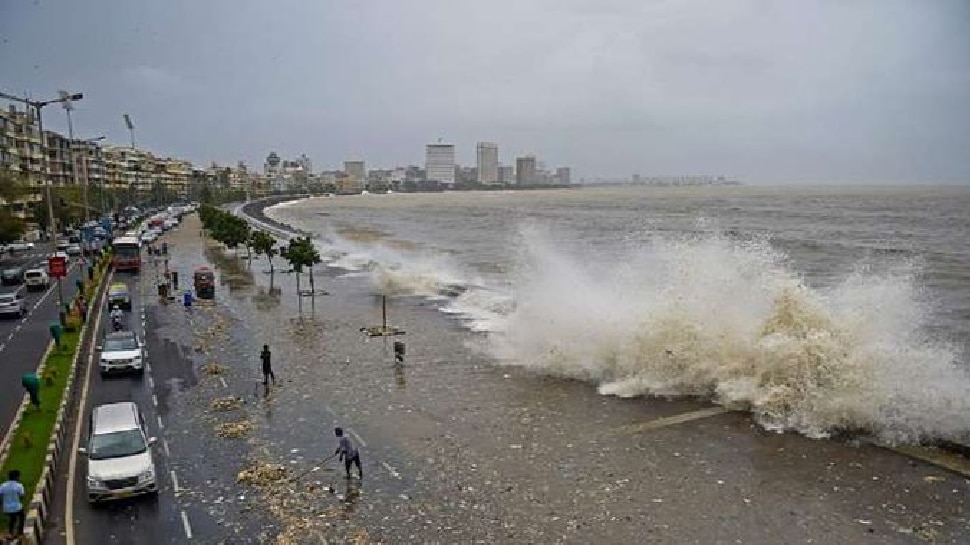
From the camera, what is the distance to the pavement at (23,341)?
2230cm

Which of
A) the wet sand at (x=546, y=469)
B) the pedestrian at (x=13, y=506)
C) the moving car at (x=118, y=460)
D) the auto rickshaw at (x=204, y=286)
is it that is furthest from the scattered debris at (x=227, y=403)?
the auto rickshaw at (x=204, y=286)

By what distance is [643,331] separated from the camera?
26.9 meters

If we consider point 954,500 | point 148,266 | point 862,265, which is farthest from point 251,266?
point 954,500

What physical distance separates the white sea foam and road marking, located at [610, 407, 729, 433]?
0.96m

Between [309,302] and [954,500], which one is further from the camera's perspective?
[309,302]

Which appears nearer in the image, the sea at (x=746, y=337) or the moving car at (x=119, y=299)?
the sea at (x=746, y=337)

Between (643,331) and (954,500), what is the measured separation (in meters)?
11.9

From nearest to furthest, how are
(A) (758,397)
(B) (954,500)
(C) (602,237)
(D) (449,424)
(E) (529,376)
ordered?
(B) (954,500)
(D) (449,424)
(A) (758,397)
(E) (529,376)
(C) (602,237)

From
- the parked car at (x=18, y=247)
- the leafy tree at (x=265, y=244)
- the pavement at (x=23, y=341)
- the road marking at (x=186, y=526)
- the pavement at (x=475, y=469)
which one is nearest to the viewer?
the road marking at (x=186, y=526)

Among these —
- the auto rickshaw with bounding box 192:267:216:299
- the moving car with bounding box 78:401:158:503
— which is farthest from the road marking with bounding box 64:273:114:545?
the auto rickshaw with bounding box 192:267:216:299

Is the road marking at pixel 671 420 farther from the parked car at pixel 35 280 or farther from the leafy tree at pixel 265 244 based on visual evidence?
the parked car at pixel 35 280

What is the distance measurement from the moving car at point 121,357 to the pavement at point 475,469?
66 centimetres

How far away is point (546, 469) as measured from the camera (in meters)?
17.3

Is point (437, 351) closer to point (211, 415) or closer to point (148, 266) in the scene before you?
point (211, 415)
